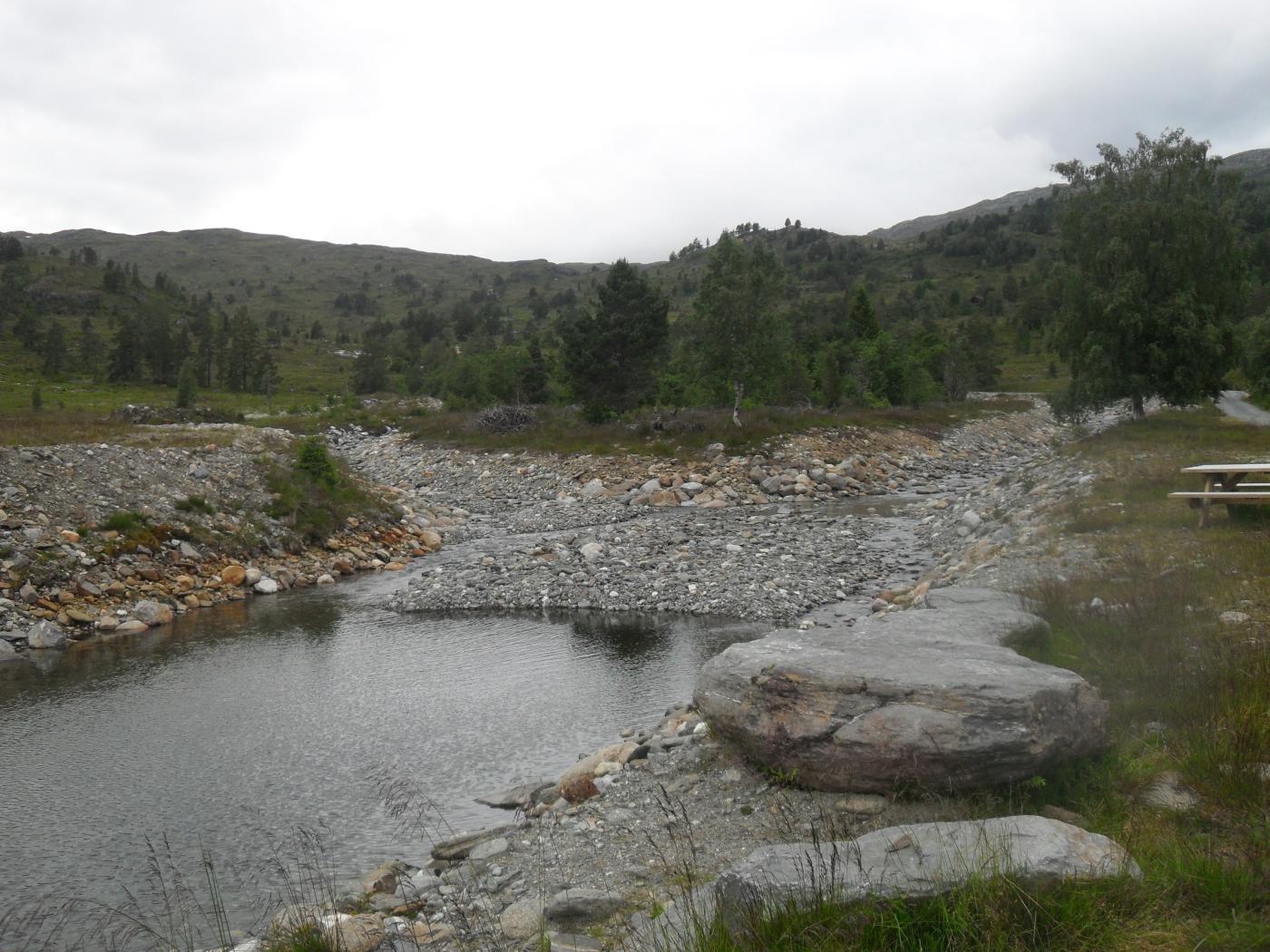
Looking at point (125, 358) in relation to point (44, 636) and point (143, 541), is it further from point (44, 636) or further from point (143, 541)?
point (44, 636)

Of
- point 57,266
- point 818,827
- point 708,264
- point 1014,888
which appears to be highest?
point 57,266

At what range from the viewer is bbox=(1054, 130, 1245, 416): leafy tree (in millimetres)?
28406

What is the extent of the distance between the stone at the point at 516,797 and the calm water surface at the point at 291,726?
0.51 ft

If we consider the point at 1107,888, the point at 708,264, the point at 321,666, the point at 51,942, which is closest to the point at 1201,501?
the point at 1107,888

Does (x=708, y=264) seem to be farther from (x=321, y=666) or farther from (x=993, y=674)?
(x=993, y=674)

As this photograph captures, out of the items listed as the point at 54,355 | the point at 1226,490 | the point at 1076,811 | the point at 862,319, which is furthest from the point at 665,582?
the point at 54,355

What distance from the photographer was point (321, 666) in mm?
14125

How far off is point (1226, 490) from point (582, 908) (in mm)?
13223

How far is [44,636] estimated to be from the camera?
1570 cm

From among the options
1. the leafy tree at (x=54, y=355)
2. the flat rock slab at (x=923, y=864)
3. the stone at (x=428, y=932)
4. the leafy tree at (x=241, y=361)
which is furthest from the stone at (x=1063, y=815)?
the leafy tree at (x=241, y=361)

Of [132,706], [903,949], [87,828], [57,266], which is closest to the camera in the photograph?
[903,949]

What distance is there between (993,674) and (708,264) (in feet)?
129

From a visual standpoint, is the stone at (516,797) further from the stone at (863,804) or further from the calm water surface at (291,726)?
the stone at (863,804)

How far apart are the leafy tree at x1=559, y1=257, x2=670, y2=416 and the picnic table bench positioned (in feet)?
116
